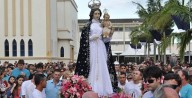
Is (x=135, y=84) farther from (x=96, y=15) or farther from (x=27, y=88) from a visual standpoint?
(x=27, y=88)

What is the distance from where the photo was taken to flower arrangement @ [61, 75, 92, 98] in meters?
7.43

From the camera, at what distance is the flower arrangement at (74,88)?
24.4 ft

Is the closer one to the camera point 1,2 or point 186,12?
point 186,12

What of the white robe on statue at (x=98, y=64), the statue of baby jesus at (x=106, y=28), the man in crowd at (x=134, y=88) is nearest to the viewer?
the statue of baby jesus at (x=106, y=28)

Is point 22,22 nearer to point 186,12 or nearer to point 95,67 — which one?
point 186,12

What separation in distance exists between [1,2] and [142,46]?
55.5 feet

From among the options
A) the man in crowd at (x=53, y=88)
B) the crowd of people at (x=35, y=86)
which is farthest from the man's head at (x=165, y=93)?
the man in crowd at (x=53, y=88)

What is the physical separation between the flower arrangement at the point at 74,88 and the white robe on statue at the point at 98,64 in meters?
1.11

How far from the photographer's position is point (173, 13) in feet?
65.7

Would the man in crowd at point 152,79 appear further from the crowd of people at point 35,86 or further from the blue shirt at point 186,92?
the crowd of people at point 35,86

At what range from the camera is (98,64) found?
8.81 metres

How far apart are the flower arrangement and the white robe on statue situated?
111 cm

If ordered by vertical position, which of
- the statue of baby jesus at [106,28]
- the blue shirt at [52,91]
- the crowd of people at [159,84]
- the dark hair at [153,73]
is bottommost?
the blue shirt at [52,91]

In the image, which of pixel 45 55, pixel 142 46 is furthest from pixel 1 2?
pixel 142 46
